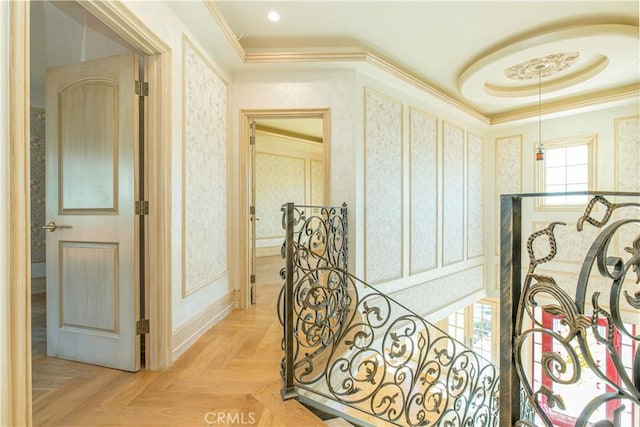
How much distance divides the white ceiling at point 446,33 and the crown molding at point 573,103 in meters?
0.43

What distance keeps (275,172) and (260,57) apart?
356cm

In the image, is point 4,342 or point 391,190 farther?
point 391,190

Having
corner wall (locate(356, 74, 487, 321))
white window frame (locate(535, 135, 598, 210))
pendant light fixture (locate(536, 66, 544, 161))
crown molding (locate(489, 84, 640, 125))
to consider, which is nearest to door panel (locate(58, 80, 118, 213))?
corner wall (locate(356, 74, 487, 321))

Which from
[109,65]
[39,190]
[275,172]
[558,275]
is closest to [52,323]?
[109,65]

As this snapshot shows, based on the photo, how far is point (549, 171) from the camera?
5.22 meters

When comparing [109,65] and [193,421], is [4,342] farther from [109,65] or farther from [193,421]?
[109,65]

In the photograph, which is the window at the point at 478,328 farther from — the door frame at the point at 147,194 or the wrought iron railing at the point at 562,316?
the door frame at the point at 147,194

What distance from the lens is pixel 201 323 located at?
2.45 metres

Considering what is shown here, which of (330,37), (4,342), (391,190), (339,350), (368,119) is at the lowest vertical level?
(339,350)

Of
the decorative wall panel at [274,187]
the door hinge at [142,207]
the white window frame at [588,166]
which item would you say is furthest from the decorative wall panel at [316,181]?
the door hinge at [142,207]

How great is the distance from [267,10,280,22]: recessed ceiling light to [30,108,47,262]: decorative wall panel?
3.59m

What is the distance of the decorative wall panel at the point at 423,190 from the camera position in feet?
13.5

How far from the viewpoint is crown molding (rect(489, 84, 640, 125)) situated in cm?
412

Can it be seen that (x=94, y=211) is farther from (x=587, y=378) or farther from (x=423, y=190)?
(x=587, y=378)
